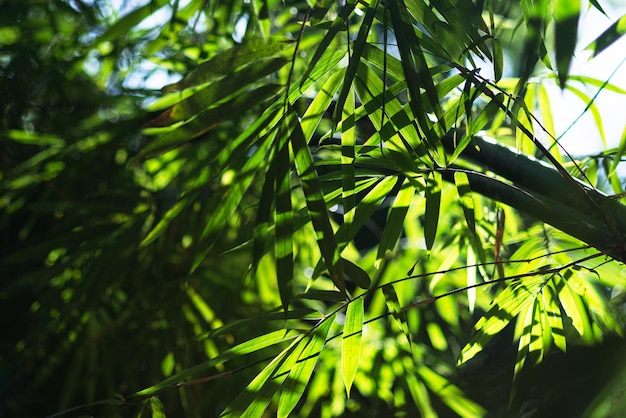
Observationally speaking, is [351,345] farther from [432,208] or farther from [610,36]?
[610,36]

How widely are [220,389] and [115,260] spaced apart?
0.37 metres

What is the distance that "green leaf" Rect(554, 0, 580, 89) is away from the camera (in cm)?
35

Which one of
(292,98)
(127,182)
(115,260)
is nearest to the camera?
(292,98)

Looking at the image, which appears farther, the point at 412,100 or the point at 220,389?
the point at 220,389

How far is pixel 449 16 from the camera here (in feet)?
1.58

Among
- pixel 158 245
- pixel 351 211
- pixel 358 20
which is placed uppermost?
pixel 358 20

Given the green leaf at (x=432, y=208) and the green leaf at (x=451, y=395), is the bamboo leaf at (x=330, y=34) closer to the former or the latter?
the green leaf at (x=432, y=208)

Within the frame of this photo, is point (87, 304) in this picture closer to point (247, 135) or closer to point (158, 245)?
point (158, 245)

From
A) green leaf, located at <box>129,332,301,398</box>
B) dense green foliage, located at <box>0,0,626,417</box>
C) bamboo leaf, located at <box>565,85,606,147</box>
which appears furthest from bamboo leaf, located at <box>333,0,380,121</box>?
bamboo leaf, located at <box>565,85,606,147</box>

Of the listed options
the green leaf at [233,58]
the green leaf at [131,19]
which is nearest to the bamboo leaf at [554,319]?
the green leaf at [233,58]

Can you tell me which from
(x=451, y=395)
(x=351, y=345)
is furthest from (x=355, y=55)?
(x=451, y=395)

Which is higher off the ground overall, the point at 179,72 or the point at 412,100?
the point at 179,72

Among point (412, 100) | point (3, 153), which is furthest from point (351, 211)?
point (3, 153)

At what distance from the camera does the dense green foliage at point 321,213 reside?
19.7 inches
